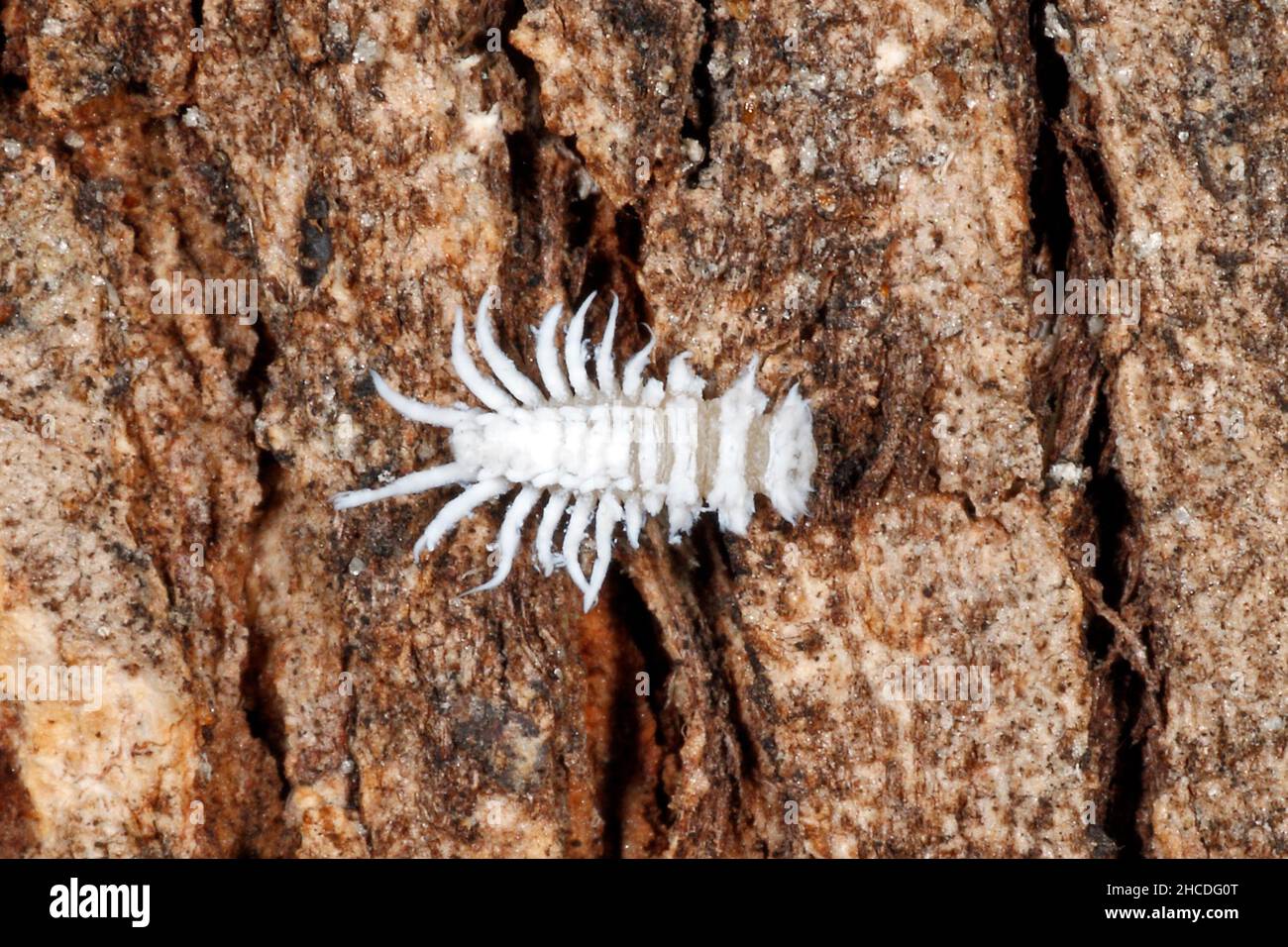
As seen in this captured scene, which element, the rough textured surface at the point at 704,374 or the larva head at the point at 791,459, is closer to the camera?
the rough textured surface at the point at 704,374

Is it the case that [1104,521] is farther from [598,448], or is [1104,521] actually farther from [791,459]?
[598,448]

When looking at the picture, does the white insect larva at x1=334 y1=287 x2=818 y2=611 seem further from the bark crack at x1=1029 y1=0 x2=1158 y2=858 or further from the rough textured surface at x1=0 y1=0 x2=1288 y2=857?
the bark crack at x1=1029 y1=0 x2=1158 y2=858

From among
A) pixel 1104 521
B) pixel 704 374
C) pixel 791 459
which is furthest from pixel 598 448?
pixel 1104 521

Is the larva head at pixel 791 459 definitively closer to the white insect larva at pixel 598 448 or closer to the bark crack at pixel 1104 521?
the white insect larva at pixel 598 448

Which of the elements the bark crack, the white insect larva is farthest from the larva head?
the bark crack

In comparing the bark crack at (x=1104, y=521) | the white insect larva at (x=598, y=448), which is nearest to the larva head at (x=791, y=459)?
the white insect larva at (x=598, y=448)
